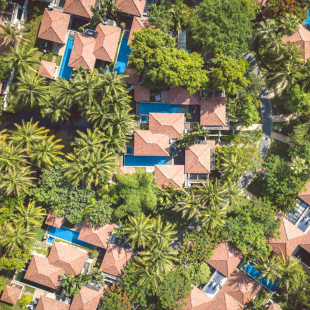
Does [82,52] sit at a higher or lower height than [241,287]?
higher

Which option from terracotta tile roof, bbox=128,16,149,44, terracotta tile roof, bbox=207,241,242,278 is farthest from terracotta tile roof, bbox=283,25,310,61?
terracotta tile roof, bbox=207,241,242,278

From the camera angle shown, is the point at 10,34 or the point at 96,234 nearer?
the point at 10,34

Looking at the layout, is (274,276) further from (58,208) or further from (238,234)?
(58,208)

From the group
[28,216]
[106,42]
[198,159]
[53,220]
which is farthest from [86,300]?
[106,42]

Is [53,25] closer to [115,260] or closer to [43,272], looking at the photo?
[115,260]

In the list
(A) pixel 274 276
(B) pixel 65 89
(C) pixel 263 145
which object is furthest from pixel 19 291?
(C) pixel 263 145

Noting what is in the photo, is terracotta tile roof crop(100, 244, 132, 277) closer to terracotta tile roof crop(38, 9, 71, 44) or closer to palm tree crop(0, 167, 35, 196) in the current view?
palm tree crop(0, 167, 35, 196)

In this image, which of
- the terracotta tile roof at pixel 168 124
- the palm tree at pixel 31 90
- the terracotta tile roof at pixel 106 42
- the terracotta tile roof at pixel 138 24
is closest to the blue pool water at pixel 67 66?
the terracotta tile roof at pixel 106 42
